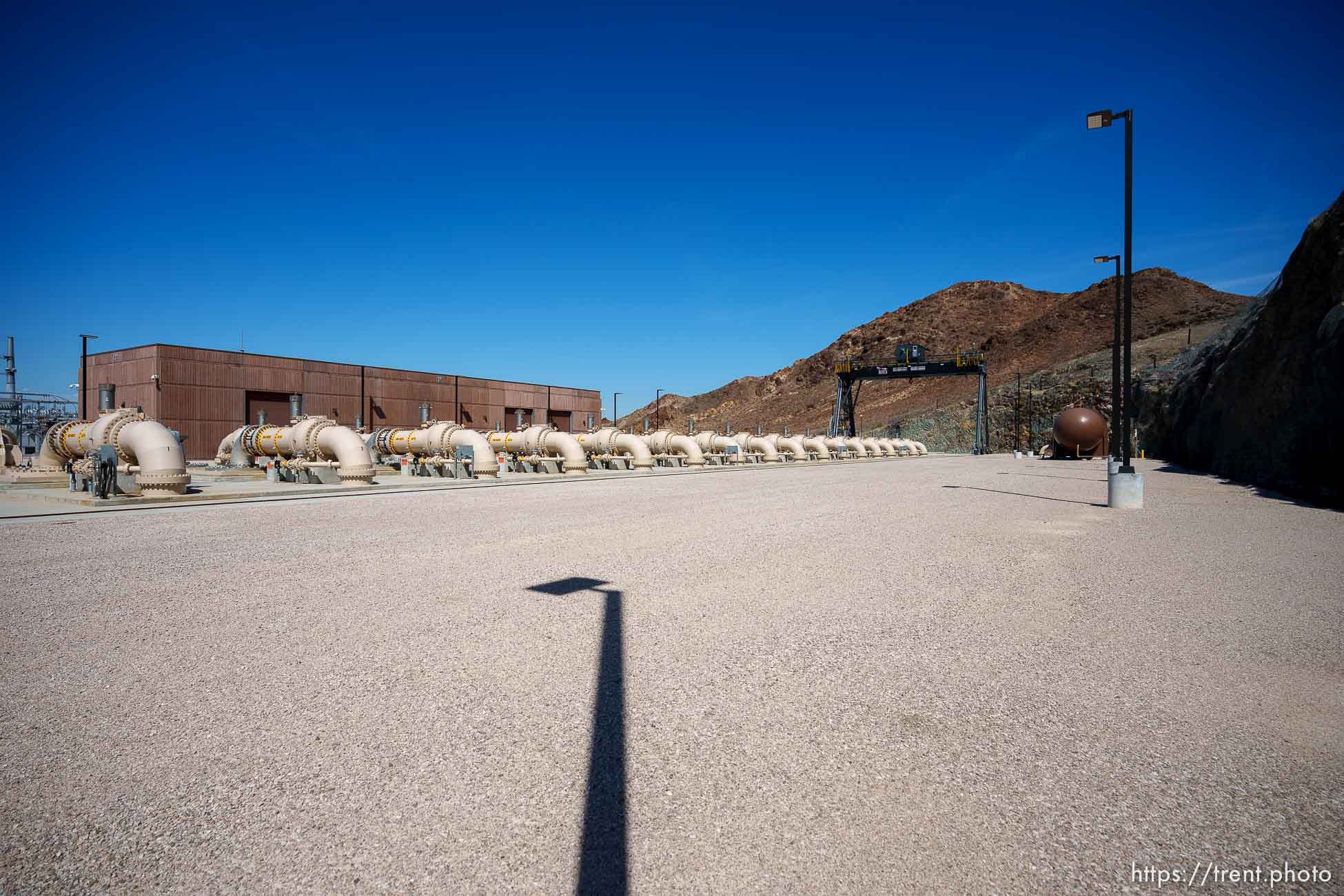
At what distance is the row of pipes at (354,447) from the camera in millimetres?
16438

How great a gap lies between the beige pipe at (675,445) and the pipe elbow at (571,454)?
222 inches

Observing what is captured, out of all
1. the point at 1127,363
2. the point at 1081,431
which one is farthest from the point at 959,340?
the point at 1127,363

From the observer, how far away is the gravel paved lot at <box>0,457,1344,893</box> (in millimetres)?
2453

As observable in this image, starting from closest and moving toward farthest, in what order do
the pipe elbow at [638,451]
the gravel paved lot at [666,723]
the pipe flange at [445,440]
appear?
the gravel paved lot at [666,723] < the pipe flange at [445,440] < the pipe elbow at [638,451]

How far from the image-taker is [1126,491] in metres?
13.2

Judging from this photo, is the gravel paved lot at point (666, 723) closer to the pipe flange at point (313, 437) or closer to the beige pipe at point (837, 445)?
the pipe flange at point (313, 437)

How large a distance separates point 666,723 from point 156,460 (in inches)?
681

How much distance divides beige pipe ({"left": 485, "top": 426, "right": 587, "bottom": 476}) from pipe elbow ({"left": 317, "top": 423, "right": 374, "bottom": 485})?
7569 millimetres

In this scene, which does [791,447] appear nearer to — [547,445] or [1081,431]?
[1081,431]

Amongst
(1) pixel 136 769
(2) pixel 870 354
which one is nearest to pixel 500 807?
(1) pixel 136 769

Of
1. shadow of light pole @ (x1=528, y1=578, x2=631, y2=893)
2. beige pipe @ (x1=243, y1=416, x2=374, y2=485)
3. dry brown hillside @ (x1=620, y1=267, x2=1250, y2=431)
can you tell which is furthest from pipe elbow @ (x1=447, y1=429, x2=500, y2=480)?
dry brown hillside @ (x1=620, y1=267, x2=1250, y2=431)

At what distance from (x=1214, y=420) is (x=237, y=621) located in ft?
96.9

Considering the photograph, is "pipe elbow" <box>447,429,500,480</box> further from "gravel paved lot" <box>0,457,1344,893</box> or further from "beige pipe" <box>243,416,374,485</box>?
"gravel paved lot" <box>0,457,1344,893</box>

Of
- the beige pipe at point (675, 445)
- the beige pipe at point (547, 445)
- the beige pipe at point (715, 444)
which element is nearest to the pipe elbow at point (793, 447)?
the beige pipe at point (715, 444)
